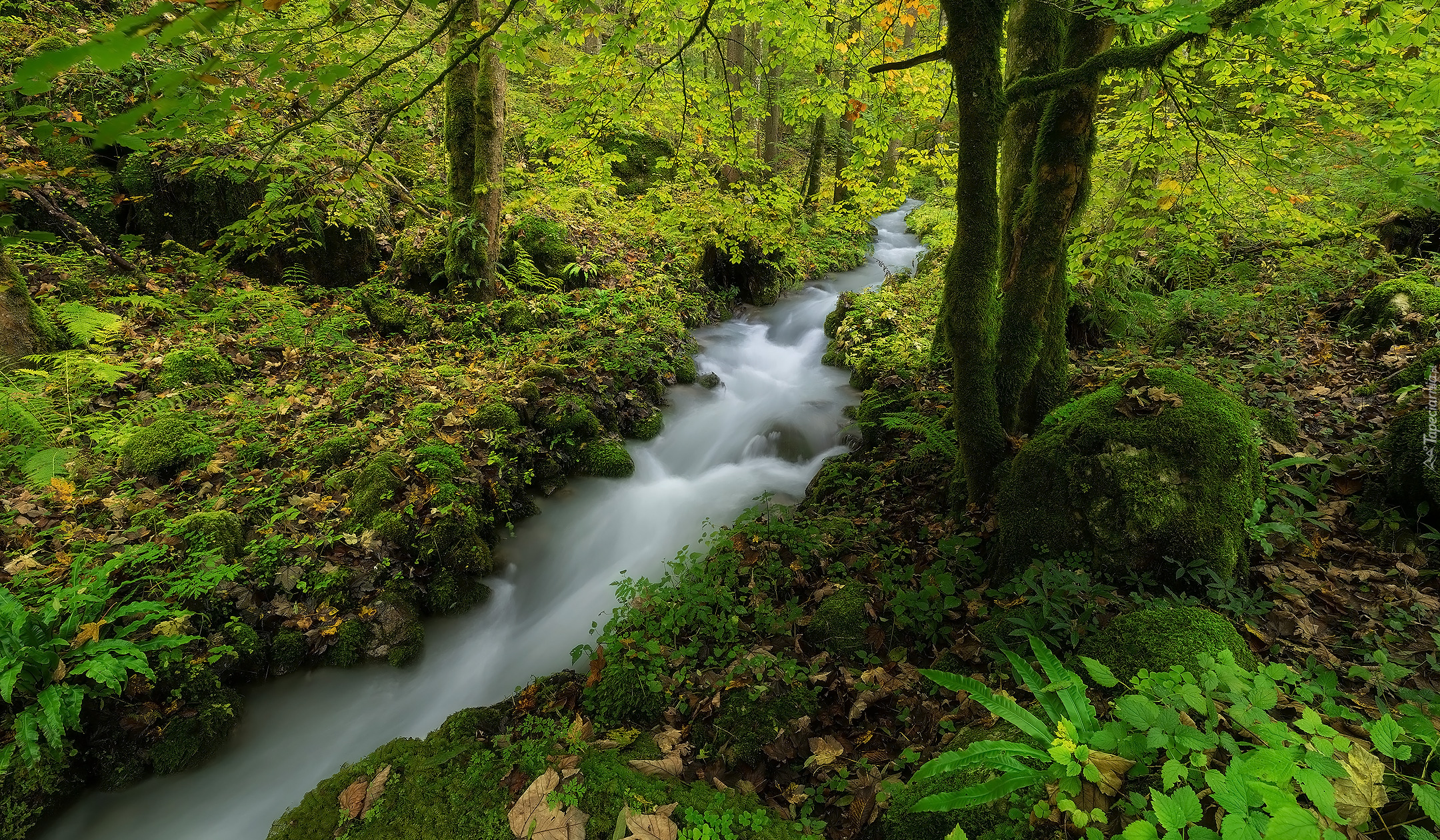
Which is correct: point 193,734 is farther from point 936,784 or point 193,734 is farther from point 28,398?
point 936,784

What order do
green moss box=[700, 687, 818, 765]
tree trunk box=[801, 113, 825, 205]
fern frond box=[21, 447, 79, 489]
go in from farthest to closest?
1. tree trunk box=[801, 113, 825, 205]
2. fern frond box=[21, 447, 79, 489]
3. green moss box=[700, 687, 818, 765]

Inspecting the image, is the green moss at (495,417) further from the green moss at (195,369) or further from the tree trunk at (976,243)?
the tree trunk at (976,243)

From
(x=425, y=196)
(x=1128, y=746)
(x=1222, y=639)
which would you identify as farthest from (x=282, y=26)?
(x=425, y=196)

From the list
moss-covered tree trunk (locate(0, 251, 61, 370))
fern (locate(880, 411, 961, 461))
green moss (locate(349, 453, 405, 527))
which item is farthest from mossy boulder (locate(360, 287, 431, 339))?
fern (locate(880, 411, 961, 461))

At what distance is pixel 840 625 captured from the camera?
3682 millimetres

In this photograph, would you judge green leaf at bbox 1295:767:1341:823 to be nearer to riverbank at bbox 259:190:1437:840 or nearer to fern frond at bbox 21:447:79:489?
riverbank at bbox 259:190:1437:840

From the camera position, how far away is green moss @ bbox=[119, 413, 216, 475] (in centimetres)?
483

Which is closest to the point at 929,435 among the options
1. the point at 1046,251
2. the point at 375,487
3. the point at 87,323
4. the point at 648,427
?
the point at 1046,251

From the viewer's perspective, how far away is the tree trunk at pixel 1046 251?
384 cm

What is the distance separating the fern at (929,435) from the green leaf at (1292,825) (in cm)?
322

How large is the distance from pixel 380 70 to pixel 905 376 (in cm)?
579

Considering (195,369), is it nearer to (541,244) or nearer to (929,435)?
(541,244)

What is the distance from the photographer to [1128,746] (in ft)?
5.91

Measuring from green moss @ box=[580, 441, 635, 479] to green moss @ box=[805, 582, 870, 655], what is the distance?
3.41 m
